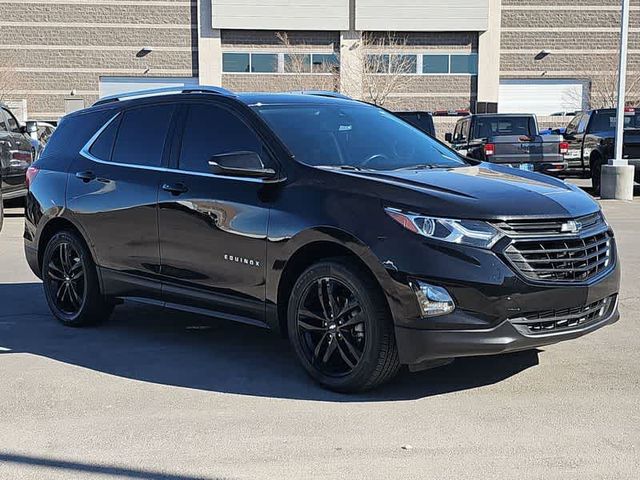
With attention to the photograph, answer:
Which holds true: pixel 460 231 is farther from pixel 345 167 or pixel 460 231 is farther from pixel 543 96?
pixel 543 96

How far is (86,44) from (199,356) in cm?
5032

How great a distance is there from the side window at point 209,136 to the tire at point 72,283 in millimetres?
1374

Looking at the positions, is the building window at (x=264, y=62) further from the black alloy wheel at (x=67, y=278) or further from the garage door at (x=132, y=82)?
the black alloy wheel at (x=67, y=278)

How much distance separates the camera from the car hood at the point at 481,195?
4.62 metres

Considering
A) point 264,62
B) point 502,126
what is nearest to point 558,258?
point 502,126

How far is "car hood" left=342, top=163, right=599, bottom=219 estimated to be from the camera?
15.1 ft

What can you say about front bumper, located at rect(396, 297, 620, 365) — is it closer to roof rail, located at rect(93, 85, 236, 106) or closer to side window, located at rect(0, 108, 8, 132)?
roof rail, located at rect(93, 85, 236, 106)

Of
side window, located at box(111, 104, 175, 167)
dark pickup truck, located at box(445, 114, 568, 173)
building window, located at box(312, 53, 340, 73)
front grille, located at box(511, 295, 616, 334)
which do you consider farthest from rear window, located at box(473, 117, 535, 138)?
building window, located at box(312, 53, 340, 73)

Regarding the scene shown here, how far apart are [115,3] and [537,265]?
51792mm

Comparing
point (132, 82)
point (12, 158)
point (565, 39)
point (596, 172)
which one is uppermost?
point (565, 39)

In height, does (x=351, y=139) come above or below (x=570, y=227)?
above

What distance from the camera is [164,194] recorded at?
5.97 m

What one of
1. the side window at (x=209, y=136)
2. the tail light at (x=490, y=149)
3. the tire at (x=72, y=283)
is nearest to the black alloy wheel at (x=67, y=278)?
the tire at (x=72, y=283)

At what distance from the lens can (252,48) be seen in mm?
52812
